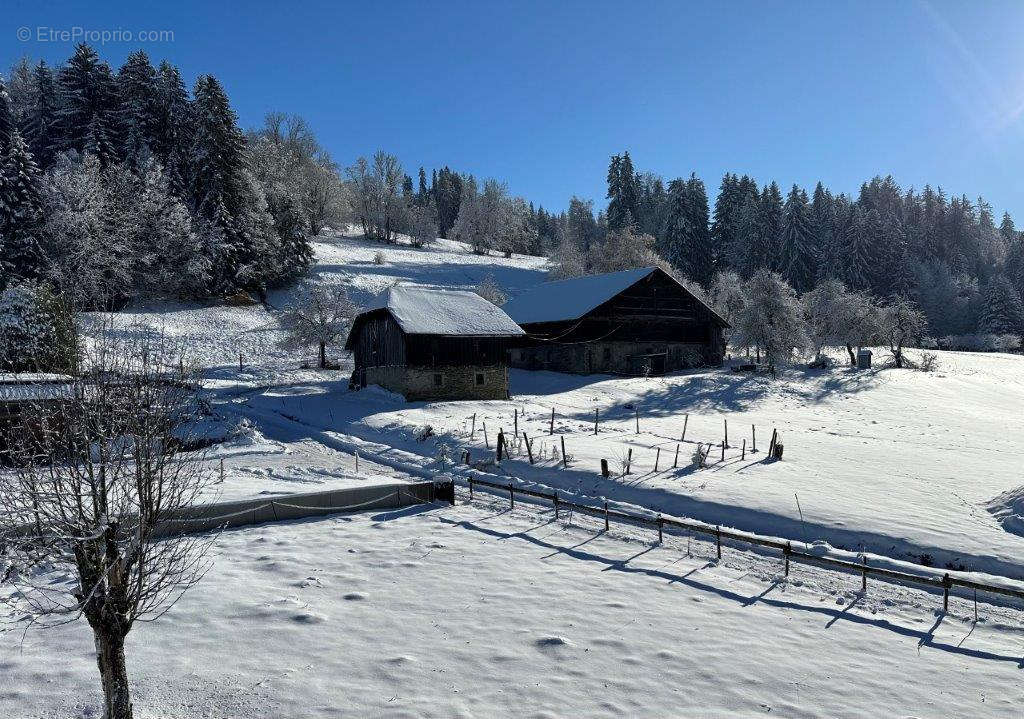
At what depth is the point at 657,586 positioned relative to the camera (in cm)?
1236

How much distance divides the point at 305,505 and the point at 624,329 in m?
35.3

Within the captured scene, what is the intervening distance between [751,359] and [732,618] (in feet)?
163

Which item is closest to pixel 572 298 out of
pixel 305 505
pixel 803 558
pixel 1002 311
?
pixel 305 505

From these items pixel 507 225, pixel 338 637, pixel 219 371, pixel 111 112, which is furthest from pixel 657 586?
pixel 507 225

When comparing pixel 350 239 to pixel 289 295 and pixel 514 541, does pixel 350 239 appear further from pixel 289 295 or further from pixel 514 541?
pixel 514 541

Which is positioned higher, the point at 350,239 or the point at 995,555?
the point at 350,239

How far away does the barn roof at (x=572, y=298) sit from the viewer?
48.1 meters

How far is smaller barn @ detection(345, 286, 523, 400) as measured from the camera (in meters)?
36.1

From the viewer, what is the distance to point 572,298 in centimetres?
5150

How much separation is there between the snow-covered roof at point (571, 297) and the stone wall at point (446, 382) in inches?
444

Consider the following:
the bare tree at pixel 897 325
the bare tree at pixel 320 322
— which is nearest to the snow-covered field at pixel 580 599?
the bare tree at pixel 320 322

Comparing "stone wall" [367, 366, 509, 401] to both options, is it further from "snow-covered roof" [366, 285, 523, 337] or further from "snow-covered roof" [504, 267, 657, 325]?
"snow-covered roof" [504, 267, 657, 325]

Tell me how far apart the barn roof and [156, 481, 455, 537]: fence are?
98.2 ft

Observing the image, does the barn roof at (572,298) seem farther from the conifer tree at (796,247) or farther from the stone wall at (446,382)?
the conifer tree at (796,247)
